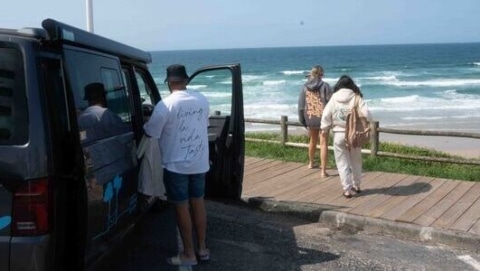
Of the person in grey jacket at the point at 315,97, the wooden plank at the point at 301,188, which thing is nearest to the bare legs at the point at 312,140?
the person in grey jacket at the point at 315,97

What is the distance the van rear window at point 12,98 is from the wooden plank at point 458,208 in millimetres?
4116

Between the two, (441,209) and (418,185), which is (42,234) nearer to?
(441,209)

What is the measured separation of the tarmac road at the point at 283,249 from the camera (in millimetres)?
4633

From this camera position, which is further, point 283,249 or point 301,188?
point 301,188

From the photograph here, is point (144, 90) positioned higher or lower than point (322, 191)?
higher

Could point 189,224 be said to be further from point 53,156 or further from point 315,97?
point 315,97

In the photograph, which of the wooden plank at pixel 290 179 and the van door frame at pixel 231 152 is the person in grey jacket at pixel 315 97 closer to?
the wooden plank at pixel 290 179

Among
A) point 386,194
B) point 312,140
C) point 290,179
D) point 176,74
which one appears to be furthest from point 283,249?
point 312,140

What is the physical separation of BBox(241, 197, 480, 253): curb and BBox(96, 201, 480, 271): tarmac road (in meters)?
0.10

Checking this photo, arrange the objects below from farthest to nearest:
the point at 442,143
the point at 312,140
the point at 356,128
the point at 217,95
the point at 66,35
Result: the point at 217,95, the point at 442,143, the point at 312,140, the point at 356,128, the point at 66,35

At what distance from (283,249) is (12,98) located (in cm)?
299

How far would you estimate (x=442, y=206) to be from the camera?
6.21 metres

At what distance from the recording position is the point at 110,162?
3.57 meters

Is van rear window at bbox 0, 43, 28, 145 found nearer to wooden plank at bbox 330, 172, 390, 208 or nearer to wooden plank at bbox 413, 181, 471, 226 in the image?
wooden plank at bbox 413, 181, 471, 226
